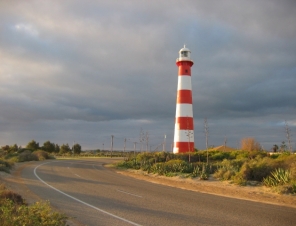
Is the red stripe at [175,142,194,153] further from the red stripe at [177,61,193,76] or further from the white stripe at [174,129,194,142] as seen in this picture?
the red stripe at [177,61,193,76]

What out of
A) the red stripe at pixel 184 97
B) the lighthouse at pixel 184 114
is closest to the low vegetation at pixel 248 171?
the lighthouse at pixel 184 114

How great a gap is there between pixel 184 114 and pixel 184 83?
385 centimetres

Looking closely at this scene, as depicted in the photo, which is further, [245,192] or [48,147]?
[48,147]

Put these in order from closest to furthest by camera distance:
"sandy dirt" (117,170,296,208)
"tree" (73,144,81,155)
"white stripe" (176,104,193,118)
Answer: "sandy dirt" (117,170,296,208)
"white stripe" (176,104,193,118)
"tree" (73,144,81,155)

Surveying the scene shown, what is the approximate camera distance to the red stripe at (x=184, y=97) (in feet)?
123

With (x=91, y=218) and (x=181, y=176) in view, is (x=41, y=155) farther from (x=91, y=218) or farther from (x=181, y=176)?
(x=91, y=218)

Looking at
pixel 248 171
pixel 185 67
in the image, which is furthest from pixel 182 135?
pixel 248 171

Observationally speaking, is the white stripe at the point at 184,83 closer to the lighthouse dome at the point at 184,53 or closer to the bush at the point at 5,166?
the lighthouse dome at the point at 184,53

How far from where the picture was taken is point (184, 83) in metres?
38.0

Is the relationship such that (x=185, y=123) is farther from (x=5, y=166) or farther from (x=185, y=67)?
(x=5, y=166)

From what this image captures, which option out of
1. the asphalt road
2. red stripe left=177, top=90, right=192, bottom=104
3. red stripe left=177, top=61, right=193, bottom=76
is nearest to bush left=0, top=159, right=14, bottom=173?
the asphalt road

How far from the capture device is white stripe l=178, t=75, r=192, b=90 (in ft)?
125

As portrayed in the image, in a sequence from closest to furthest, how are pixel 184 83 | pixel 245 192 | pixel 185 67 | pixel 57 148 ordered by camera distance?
pixel 245 192
pixel 184 83
pixel 185 67
pixel 57 148

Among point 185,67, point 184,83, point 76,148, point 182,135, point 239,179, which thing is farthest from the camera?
point 76,148
